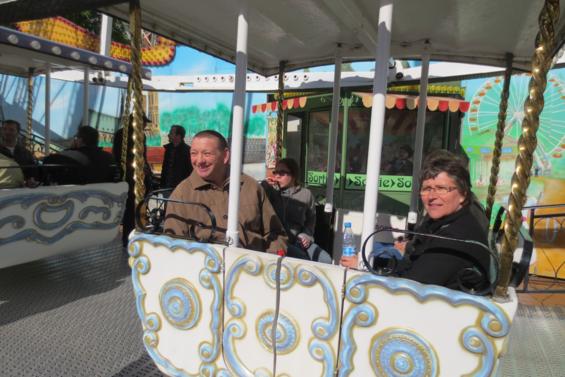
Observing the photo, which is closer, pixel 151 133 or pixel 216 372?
pixel 216 372

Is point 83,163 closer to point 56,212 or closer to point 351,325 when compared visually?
point 56,212

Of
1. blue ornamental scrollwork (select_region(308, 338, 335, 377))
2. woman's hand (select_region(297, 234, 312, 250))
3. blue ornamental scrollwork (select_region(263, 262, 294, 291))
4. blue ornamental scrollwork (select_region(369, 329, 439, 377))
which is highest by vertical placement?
blue ornamental scrollwork (select_region(263, 262, 294, 291))

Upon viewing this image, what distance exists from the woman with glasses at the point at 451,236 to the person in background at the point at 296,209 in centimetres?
119

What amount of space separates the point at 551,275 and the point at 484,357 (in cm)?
398

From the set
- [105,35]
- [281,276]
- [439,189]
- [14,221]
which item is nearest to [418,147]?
[439,189]

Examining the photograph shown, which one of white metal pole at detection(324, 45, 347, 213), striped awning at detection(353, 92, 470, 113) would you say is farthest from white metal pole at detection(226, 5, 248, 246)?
striped awning at detection(353, 92, 470, 113)

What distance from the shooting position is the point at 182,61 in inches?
550

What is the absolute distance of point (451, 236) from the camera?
1.50 meters

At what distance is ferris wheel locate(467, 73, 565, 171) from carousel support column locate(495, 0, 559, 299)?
12.8ft

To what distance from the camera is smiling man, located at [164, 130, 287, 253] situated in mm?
1993

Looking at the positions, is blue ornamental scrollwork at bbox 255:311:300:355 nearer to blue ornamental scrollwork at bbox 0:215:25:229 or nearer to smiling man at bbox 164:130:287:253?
smiling man at bbox 164:130:287:253

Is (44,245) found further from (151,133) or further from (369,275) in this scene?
(151,133)

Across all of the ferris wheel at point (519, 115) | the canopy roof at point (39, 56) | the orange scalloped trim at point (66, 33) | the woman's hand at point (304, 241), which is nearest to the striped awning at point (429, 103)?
the ferris wheel at point (519, 115)

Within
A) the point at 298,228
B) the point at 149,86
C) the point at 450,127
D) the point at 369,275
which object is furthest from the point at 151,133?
the point at 369,275
